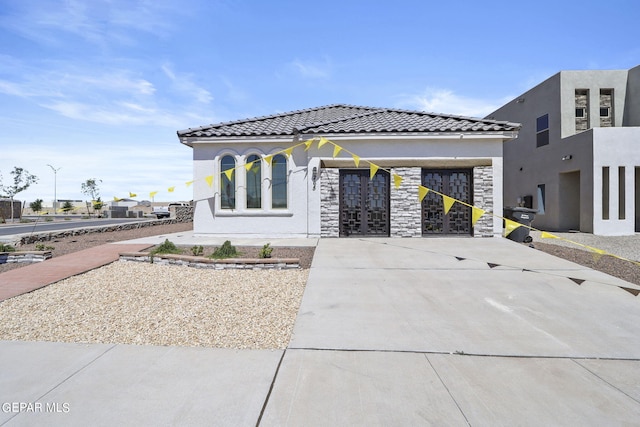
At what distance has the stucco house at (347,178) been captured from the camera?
432 inches

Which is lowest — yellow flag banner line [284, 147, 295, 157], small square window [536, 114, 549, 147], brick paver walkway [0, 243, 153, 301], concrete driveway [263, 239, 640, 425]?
concrete driveway [263, 239, 640, 425]

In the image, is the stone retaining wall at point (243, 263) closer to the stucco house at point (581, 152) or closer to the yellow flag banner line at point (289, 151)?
the yellow flag banner line at point (289, 151)

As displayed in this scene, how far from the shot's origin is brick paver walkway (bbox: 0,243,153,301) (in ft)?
18.9

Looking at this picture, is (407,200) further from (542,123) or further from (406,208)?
(542,123)

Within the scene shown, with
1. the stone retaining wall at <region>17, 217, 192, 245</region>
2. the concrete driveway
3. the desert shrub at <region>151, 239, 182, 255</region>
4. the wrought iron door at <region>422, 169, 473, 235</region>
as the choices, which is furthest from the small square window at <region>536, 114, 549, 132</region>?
the stone retaining wall at <region>17, 217, 192, 245</region>

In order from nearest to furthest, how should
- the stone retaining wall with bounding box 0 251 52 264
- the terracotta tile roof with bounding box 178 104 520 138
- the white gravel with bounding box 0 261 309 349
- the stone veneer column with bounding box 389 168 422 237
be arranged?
the white gravel with bounding box 0 261 309 349 → the stone retaining wall with bounding box 0 251 52 264 → the terracotta tile roof with bounding box 178 104 520 138 → the stone veneer column with bounding box 389 168 422 237

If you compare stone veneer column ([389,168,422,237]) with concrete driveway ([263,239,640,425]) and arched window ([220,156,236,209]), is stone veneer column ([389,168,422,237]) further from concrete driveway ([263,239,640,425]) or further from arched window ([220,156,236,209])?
arched window ([220,156,236,209])

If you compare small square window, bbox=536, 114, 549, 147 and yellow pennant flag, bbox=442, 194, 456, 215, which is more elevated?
small square window, bbox=536, 114, 549, 147

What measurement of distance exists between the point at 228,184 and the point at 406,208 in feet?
22.3

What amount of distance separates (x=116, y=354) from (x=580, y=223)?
20.1 m

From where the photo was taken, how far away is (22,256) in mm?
7996

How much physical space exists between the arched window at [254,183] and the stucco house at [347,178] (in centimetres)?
4

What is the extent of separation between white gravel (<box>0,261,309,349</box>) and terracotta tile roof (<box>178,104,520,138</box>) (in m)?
6.24

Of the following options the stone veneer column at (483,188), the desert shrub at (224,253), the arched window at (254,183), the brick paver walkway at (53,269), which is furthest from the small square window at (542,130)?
the brick paver walkway at (53,269)
